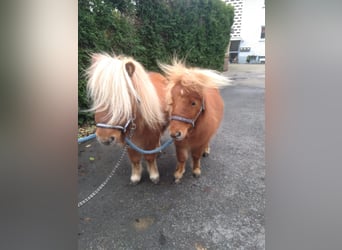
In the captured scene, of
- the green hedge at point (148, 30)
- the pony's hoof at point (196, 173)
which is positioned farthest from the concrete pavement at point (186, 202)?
the green hedge at point (148, 30)

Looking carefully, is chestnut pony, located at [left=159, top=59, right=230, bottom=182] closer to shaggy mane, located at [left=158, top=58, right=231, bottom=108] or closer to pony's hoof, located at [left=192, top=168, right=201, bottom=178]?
shaggy mane, located at [left=158, top=58, right=231, bottom=108]

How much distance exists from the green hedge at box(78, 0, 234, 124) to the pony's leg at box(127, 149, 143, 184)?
1.80 ft

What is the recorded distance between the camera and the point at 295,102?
362mm

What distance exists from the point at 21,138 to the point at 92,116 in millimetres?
728

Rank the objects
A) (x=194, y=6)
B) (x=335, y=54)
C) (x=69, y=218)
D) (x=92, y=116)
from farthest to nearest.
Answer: (x=194, y=6) → (x=92, y=116) → (x=69, y=218) → (x=335, y=54)

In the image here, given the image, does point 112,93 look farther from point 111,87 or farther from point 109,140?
point 109,140

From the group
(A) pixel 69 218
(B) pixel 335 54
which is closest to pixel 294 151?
(B) pixel 335 54

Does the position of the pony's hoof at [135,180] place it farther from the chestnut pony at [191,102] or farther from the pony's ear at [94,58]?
the pony's ear at [94,58]

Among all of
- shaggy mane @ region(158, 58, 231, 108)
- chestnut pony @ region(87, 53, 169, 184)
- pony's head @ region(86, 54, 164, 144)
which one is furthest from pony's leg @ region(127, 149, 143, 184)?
shaggy mane @ region(158, 58, 231, 108)

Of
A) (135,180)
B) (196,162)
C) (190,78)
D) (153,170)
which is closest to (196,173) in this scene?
(196,162)

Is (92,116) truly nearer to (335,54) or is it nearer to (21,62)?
(21,62)

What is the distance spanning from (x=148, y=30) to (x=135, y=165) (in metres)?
1.01

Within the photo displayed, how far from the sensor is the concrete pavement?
40.2 inches

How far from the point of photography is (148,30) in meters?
1.52
